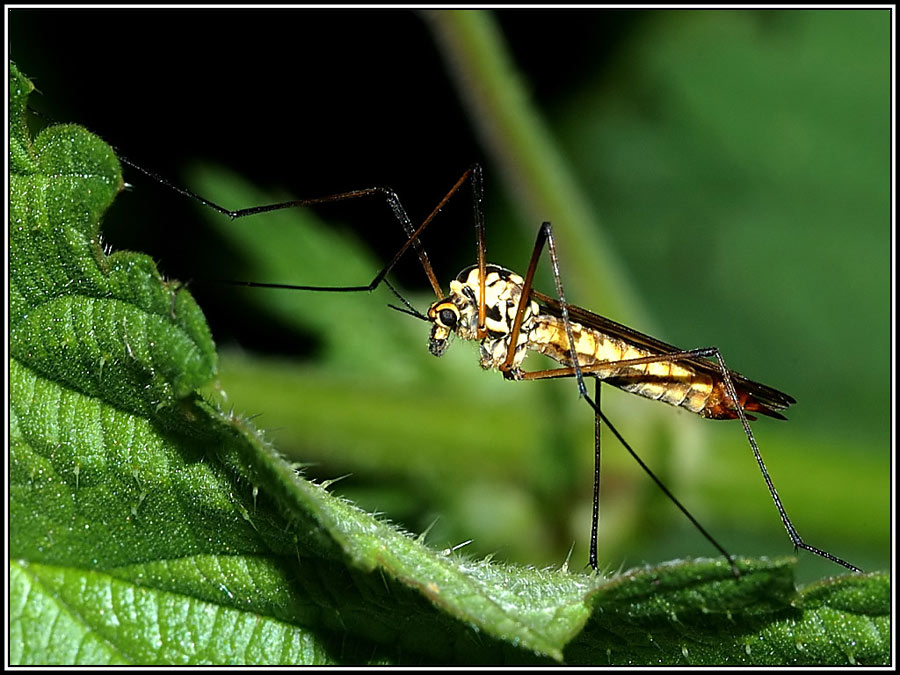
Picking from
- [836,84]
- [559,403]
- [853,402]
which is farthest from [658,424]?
[836,84]

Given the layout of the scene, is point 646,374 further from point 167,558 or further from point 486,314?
point 167,558

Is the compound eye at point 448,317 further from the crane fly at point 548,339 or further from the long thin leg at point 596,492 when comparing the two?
the long thin leg at point 596,492

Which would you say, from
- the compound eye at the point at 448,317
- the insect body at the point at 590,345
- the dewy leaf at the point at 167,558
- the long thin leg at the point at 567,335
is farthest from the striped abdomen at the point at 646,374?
the dewy leaf at the point at 167,558

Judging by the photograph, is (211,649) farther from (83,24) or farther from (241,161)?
(83,24)

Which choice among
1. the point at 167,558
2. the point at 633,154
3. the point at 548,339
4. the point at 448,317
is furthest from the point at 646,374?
the point at 633,154

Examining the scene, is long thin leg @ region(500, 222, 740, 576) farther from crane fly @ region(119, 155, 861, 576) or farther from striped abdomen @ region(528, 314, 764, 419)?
striped abdomen @ region(528, 314, 764, 419)
